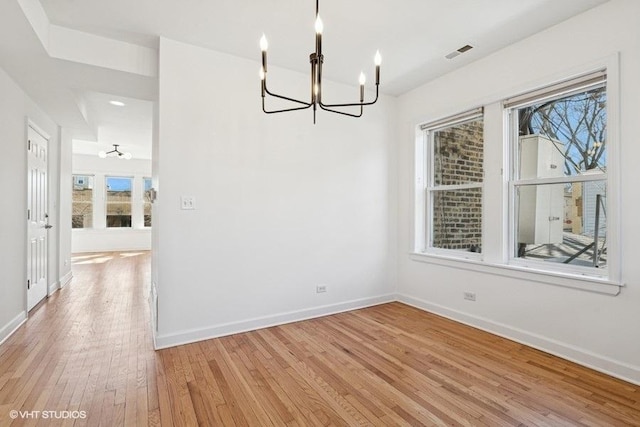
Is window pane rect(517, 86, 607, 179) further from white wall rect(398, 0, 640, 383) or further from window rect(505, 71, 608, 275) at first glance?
white wall rect(398, 0, 640, 383)

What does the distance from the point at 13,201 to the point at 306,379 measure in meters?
3.32

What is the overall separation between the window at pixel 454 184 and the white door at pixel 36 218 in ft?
15.0

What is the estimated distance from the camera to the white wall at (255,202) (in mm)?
2811

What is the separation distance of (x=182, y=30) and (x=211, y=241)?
1.83 metres

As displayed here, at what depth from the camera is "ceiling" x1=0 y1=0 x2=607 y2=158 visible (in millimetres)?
2344

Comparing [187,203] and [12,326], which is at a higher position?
[187,203]

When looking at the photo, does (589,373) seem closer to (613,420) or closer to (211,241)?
(613,420)

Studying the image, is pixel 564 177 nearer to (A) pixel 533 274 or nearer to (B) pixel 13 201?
(A) pixel 533 274

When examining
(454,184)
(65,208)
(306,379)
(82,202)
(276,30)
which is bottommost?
(306,379)

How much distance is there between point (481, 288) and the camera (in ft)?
10.4

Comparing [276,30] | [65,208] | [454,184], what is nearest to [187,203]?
[276,30]

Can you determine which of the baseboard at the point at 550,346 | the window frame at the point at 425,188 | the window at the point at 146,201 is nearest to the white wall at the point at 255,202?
the window frame at the point at 425,188

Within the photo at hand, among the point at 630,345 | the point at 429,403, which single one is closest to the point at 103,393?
the point at 429,403

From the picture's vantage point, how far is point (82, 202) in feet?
27.9
